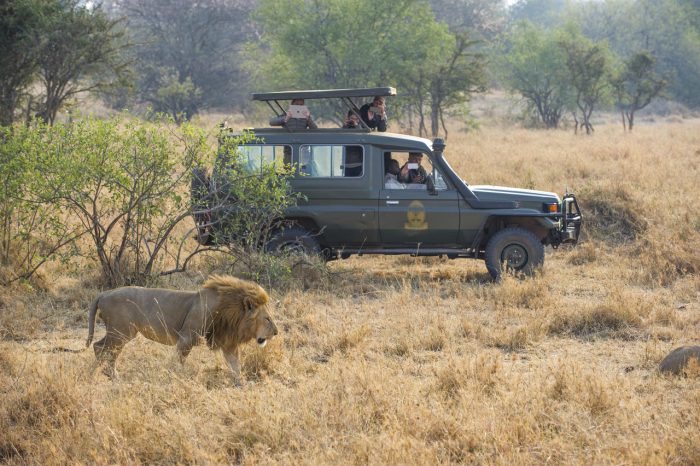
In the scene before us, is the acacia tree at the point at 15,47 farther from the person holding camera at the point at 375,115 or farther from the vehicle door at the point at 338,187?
the vehicle door at the point at 338,187

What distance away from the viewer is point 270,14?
2875 centimetres

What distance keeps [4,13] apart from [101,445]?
12.3 metres

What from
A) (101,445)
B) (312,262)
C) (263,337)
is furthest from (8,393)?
(312,262)

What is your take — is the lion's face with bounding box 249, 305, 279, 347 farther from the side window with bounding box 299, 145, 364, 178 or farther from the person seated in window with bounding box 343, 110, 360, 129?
the person seated in window with bounding box 343, 110, 360, 129

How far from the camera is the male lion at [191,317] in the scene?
19.6 feet

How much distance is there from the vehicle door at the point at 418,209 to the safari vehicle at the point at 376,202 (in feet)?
0.04

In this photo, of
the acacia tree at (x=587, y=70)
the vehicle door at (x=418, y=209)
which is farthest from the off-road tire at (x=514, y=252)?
the acacia tree at (x=587, y=70)

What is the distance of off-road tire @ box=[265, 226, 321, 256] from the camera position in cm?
977

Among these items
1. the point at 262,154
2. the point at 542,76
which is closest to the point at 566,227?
the point at 262,154

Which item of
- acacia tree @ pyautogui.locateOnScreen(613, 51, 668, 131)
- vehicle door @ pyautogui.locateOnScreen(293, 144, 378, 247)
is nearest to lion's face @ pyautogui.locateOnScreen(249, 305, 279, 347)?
vehicle door @ pyautogui.locateOnScreen(293, 144, 378, 247)

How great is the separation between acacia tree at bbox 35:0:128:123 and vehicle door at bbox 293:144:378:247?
25.5 ft

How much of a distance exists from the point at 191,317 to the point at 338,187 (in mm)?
3974

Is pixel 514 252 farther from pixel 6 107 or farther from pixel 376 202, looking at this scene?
pixel 6 107

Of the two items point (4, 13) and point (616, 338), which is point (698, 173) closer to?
point (616, 338)
